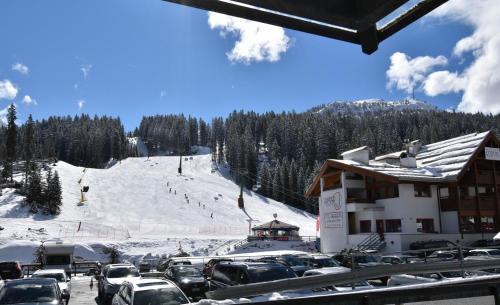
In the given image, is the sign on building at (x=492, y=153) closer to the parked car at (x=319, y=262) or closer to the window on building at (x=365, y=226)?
the window on building at (x=365, y=226)

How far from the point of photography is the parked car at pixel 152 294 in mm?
13576

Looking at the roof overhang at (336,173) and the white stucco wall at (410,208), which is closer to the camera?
the white stucco wall at (410,208)

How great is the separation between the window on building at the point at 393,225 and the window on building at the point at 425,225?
198cm

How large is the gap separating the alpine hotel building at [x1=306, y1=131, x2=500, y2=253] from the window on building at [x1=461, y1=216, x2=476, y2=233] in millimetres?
94

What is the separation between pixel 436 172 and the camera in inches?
1863

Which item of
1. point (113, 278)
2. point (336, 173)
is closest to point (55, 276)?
point (113, 278)

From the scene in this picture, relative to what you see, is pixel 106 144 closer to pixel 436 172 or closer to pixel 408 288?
pixel 436 172

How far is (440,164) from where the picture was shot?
165 feet

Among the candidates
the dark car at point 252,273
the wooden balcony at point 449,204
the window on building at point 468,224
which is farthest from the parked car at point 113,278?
the window on building at point 468,224

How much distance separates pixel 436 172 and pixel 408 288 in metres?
47.7

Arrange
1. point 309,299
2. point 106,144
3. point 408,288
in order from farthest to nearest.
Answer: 1. point 106,144
2. point 408,288
3. point 309,299

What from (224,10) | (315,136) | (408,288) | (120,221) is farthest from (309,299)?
(315,136)

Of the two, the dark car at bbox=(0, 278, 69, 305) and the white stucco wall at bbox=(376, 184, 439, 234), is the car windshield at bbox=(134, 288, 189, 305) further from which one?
the white stucco wall at bbox=(376, 184, 439, 234)

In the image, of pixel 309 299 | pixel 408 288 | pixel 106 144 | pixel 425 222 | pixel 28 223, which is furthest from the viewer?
pixel 106 144
